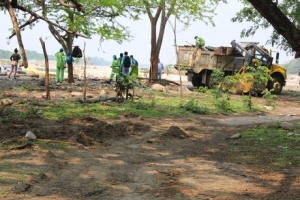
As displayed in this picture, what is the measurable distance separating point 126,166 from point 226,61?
629 inches

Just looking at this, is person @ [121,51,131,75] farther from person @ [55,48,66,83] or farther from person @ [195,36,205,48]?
person @ [195,36,205,48]

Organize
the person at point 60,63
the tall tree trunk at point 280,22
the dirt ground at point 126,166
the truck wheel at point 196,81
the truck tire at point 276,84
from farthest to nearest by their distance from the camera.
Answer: the truck wheel at point 196,81 → the truck tire at point 276,84 → the person at point 60,63 → the dirt ground at point 126,166 → the tall tree trunk at point 280,22

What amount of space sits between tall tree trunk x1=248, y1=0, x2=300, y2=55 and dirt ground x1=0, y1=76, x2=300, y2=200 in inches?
67.5

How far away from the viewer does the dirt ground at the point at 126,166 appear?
476 cm

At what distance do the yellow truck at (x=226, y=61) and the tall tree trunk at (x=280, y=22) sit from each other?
13.9m

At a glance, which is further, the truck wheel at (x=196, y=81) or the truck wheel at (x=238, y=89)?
the truck wheel at (x=196, y=81)

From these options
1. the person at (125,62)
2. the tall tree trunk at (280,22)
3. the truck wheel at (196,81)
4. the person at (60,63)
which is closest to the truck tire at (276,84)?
the truck wheel at (196,81)

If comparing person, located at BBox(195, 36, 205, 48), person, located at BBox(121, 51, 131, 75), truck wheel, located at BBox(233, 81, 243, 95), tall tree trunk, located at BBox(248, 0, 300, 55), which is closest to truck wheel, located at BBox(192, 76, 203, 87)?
person, located at BBox(195, 36, 205, 48)

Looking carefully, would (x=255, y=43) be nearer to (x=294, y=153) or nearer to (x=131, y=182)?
(x=294, y=153)

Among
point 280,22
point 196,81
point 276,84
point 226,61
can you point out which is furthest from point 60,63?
point 280,22

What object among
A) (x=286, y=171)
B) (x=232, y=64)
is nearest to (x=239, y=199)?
(x=286, y=171)

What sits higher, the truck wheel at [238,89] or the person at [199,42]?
the person at [199,42]

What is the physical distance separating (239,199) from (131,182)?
1341 millimetres

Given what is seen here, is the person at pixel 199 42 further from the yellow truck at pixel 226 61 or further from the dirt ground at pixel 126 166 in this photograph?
the dirt ground at pixel 126 166
